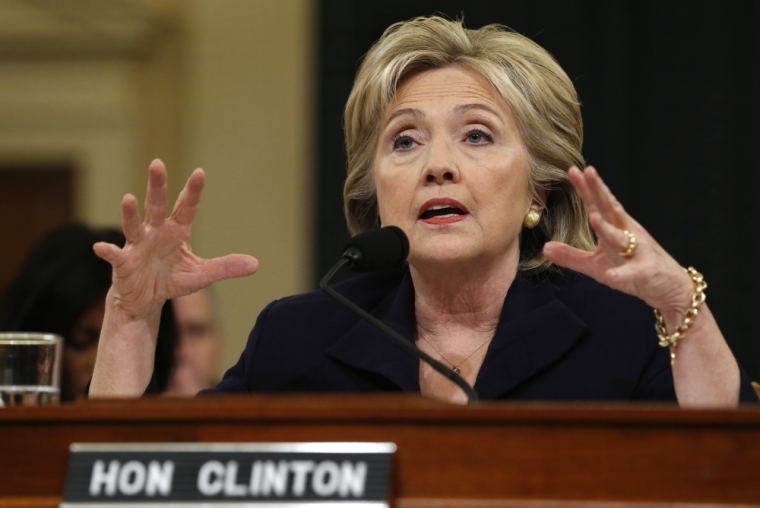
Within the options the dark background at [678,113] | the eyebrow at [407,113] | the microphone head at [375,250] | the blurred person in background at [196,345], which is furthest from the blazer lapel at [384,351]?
the dark background at [678,113]

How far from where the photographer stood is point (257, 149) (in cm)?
539

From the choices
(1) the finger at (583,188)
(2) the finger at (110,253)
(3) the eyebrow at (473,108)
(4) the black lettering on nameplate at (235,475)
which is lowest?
(4) the black lettering on nameplate at (235,475)

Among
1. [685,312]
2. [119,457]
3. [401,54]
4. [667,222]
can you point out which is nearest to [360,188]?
[401,54]

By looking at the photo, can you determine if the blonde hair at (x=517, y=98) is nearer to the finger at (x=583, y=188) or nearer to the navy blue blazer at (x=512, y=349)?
the navy blue blazer at (x=512, y=349)

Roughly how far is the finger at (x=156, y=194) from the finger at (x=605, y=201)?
0.65 m

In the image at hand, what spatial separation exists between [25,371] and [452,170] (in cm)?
84

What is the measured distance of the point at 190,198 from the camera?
1714 mm

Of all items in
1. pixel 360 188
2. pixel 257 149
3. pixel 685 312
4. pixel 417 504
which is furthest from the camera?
pixel 257 149

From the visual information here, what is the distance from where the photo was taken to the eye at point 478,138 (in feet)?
6.79

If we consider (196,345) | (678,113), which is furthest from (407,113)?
(678,113)

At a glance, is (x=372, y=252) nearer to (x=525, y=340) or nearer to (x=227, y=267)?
(x=227, y=267)

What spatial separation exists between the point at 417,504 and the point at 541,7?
4248 mm

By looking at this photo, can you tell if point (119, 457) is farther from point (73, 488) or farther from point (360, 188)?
point (360, 188)

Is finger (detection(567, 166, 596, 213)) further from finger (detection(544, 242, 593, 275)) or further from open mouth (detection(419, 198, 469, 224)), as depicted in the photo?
open mouth (detection(419, 198, 469, 224))
